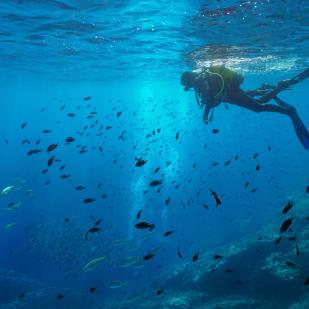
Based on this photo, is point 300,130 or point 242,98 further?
point 242,98

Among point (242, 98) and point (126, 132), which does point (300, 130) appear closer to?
point (242, 98)

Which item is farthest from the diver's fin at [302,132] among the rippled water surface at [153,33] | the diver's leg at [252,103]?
the rippled water surface at [153,33]

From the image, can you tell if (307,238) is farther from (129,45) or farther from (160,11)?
(129,45)

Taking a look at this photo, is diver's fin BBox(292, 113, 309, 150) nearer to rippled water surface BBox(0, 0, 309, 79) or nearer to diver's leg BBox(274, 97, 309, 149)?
diver's leg BBox(274, 97, 309, 149)

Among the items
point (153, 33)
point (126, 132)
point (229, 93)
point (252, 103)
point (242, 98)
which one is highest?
point (153, 33)

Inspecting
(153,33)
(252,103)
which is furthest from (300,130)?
(153,33)

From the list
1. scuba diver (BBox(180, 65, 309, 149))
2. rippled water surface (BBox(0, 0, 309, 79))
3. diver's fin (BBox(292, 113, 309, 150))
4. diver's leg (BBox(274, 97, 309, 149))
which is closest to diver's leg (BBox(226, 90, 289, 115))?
scuba diver (BBox(180, 65, 309, 149))

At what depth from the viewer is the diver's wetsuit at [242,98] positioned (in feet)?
38.6

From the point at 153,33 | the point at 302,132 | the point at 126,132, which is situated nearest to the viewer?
the point at 302,132

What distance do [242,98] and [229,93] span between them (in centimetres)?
49

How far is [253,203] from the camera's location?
39281 mm

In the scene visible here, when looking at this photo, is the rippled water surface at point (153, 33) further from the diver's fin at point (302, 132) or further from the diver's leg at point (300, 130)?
the diver's fin at point (302, 132)

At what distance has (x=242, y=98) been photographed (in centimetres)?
1278

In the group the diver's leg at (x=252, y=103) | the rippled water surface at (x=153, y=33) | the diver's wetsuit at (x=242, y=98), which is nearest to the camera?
the diver's wetsuit at (x=242, y=98)
